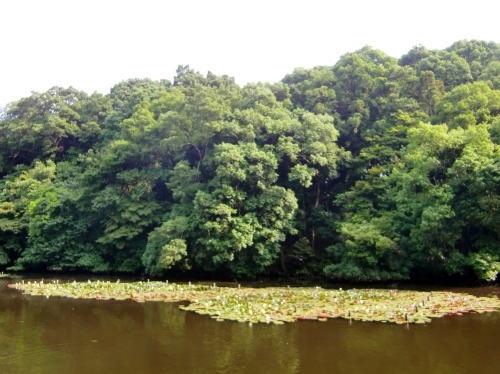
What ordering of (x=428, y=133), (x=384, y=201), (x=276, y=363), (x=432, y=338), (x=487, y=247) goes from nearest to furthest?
(x=276, y=363)
(x=432, y=338)
(x=487, y=247)
(x=428, y=133)
(x=384, y=201)

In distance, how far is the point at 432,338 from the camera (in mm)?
11766

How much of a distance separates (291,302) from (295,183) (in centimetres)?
1284

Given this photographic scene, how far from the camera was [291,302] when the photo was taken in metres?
16.2

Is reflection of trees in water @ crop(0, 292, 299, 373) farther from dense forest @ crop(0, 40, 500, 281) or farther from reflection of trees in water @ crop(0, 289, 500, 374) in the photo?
dense forest @ crop(0, 40, 500, 281)

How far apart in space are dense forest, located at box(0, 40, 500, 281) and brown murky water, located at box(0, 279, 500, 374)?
8364mm

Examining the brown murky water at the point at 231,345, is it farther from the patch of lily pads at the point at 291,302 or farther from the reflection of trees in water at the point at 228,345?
the patch of lily pads at the point at 291,302

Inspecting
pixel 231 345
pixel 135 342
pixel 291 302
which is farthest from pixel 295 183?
pixel 135 342

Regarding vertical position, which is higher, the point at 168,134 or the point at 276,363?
the point at 168,134

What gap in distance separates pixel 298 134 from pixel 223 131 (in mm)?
4734

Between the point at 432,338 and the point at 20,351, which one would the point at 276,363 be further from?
the point at 20,351

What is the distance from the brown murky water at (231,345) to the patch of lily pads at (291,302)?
0.59 m

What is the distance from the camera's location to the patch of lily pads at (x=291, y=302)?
46.3ft

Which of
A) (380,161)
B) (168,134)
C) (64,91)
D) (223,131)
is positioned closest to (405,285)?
(380,161)

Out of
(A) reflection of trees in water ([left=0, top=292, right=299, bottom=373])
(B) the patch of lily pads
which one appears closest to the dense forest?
(B) the patch of lily pads
